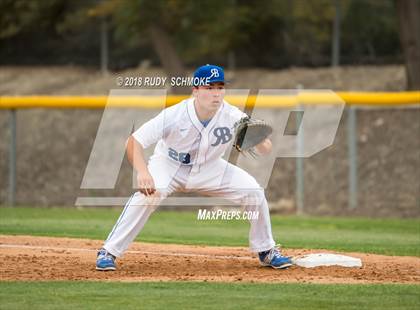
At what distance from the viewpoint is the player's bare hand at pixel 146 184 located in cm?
809

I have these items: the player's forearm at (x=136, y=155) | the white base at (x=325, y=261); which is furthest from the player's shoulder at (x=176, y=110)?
the white base at (x=325, y=261)

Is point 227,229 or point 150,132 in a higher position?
point 150,132

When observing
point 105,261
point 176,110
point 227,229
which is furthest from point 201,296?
point 227,229

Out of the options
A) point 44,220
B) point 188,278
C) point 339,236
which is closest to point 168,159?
point 188,278

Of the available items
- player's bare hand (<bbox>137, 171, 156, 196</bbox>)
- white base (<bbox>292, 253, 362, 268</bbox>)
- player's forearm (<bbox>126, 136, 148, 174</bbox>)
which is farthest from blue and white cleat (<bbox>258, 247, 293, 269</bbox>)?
player's forearm (<bbox>126, 136, 148, 174</bbox>)

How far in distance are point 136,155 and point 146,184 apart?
0.27m

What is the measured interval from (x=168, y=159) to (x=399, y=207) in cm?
932

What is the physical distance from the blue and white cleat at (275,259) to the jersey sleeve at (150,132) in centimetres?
151

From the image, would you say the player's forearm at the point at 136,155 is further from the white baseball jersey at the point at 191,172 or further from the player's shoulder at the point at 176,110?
the player's shoulder at the point at 176,110

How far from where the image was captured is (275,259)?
873 centimetres

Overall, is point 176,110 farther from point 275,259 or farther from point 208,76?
point 275,259

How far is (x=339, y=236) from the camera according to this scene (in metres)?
12.8

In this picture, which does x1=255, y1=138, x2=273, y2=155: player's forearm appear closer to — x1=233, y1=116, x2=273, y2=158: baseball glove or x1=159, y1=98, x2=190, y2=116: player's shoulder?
x1=233, y1=116, x2=273, y2=158: baseball glove

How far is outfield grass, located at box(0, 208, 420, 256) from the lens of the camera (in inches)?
460
